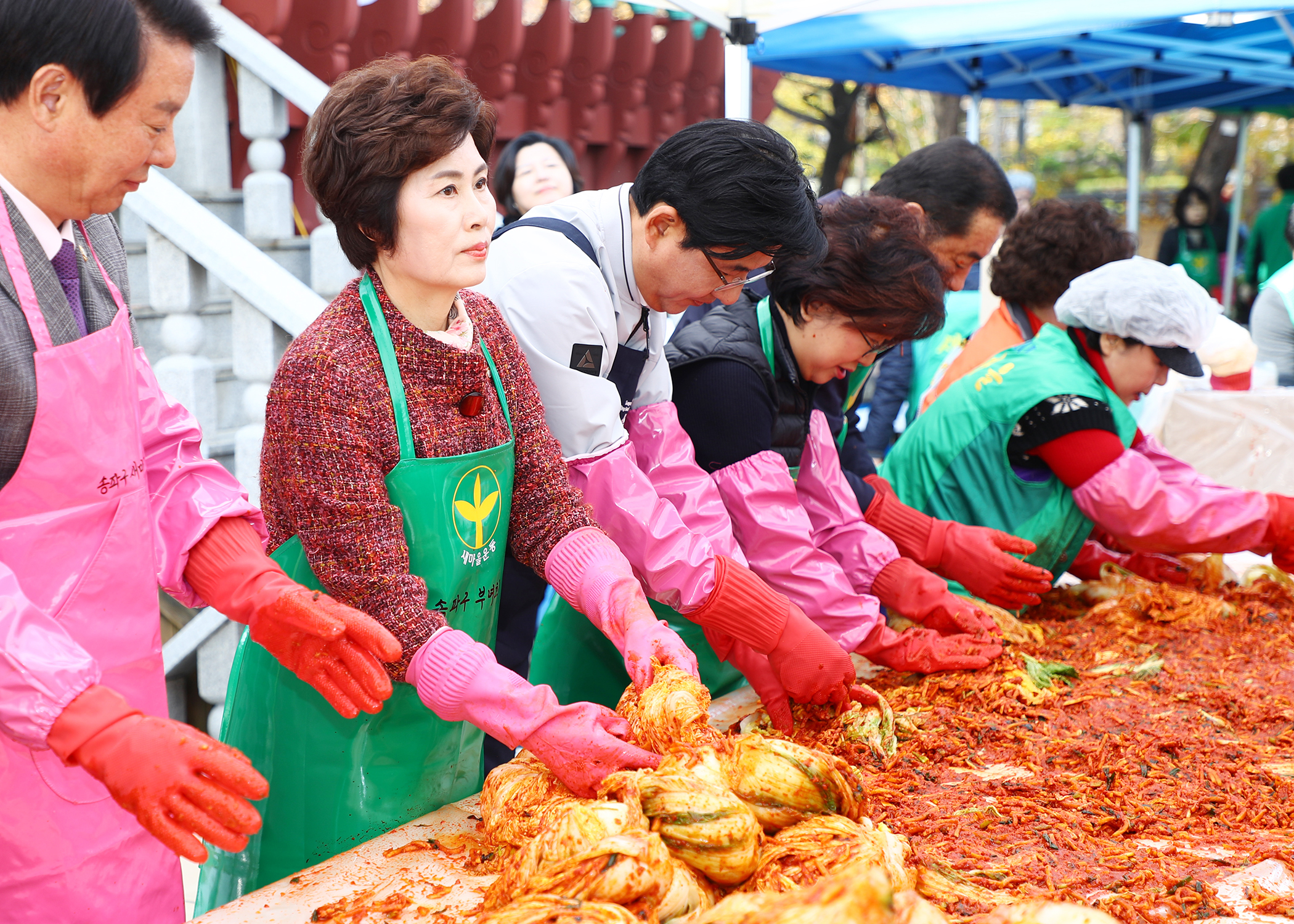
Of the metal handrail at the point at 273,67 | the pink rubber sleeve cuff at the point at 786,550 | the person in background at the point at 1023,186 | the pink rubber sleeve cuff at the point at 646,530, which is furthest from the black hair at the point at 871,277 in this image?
the person in background at the point at 1023,186

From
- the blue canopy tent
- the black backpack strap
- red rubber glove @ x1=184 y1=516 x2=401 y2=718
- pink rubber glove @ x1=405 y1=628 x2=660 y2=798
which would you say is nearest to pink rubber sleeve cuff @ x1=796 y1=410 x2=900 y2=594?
the black backpack strap

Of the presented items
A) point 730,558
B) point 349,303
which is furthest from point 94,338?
point 730,558

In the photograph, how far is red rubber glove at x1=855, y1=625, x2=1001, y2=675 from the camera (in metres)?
2.39

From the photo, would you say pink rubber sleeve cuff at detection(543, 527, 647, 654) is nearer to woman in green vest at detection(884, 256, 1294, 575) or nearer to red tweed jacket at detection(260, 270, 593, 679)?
red tweed jacket at detection(260, 270, 593, 679)

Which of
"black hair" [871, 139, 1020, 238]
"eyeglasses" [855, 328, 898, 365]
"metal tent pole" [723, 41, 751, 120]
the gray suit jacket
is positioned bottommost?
"eyeglasses" [855, 328, 898, 365]

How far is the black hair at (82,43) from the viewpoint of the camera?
1.41 m

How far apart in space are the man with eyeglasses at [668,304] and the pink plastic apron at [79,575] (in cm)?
74

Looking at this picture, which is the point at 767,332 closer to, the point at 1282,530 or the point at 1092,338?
the point at 1092,338

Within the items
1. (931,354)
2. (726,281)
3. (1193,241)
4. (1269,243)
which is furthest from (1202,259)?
(726,281)

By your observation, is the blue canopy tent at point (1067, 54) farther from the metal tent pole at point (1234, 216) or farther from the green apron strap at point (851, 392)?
the green apron strap at point (851, 392)

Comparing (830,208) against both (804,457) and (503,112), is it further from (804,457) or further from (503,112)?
(503,112)

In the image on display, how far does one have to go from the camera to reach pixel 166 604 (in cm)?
368

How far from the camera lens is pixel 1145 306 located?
2867mm

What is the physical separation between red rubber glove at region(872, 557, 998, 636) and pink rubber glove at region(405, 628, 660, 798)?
46.1 inches
